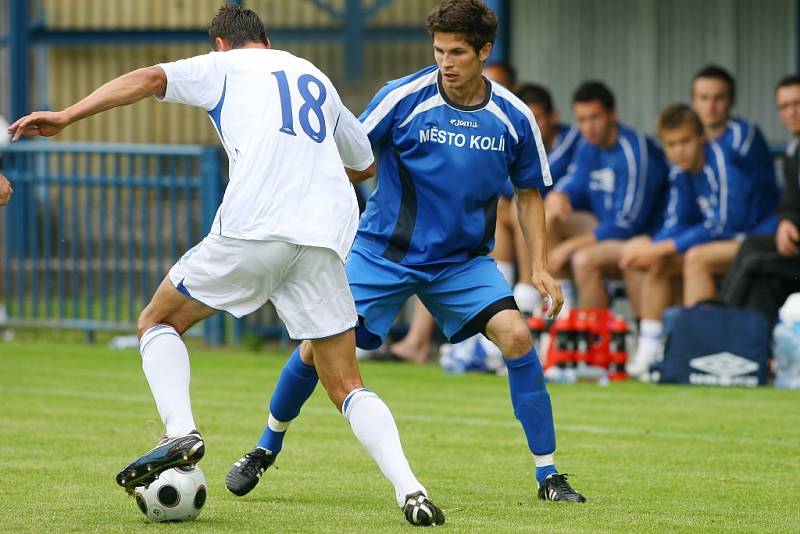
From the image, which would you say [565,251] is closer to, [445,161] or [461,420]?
[461,420]

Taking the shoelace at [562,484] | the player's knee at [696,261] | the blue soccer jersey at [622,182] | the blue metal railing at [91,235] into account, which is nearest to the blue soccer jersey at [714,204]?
the player's knee at [696,261]

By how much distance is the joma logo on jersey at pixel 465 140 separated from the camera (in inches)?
253

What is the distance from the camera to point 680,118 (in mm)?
11320

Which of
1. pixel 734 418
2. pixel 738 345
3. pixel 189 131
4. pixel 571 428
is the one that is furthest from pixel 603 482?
pixel 189 131

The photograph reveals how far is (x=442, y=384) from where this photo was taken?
35.7ft

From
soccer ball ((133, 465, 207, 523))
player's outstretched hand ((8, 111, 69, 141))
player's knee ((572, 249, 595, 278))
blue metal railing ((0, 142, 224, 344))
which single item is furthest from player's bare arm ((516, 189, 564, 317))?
blue metal railing ((0, 142, 224, 344))

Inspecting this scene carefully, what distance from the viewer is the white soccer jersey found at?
5395 millimetres

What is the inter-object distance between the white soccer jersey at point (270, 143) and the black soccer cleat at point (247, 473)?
113cm

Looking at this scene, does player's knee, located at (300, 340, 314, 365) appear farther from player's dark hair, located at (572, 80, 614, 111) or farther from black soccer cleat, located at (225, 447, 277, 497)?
player's dark hair, located at (572, 80, 614, 111)

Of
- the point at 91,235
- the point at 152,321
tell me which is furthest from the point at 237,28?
the point at 91,235

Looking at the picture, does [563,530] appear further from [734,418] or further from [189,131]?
[189,131]

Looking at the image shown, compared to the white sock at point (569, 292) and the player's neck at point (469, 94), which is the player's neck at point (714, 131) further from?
the player's neck at point (469, 94)

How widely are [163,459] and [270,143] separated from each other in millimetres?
1148

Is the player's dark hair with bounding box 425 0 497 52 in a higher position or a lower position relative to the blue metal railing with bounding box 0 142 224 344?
higher
